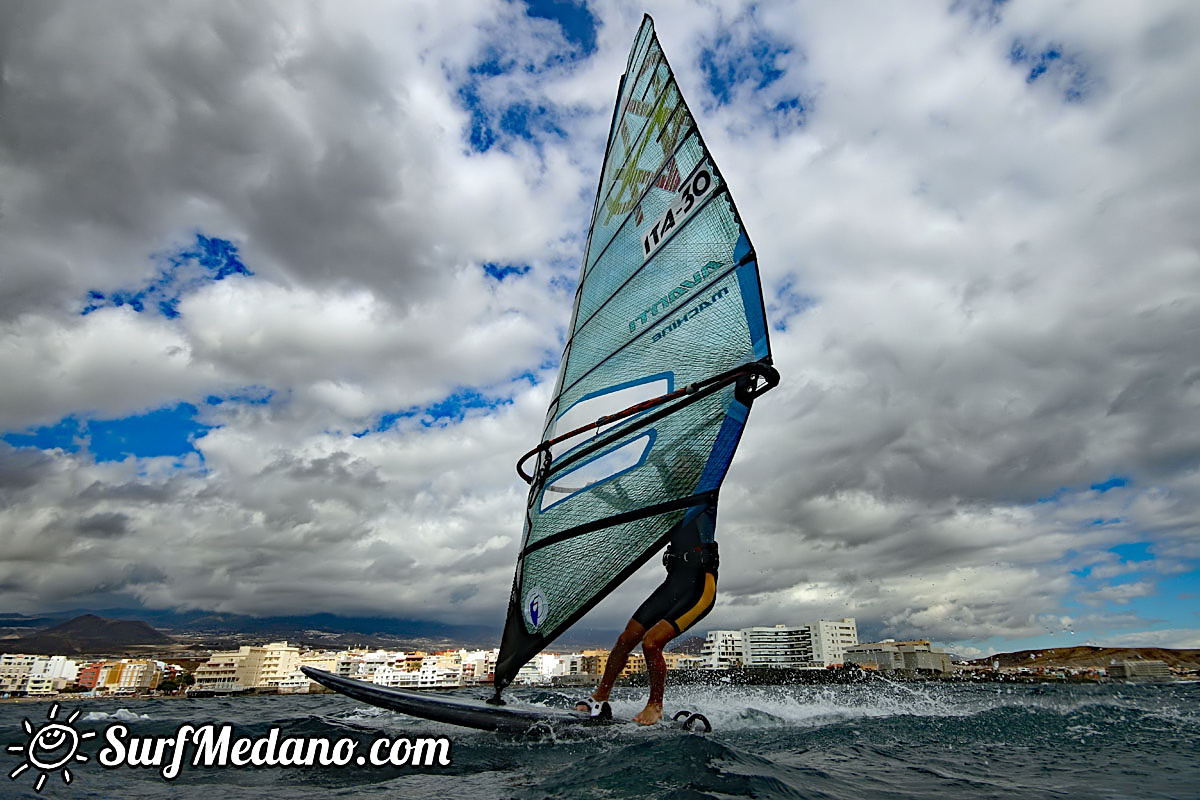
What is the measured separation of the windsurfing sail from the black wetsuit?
0.27 meters

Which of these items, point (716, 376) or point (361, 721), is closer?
A: point (716, 376)

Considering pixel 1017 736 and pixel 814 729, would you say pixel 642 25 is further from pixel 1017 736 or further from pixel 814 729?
pixel 1017 736

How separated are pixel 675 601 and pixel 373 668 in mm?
92137

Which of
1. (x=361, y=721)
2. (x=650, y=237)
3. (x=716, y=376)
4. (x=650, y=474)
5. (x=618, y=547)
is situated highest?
(x=650, y=237)

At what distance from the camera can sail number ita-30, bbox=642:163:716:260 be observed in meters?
8.23

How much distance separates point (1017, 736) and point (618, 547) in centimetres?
706

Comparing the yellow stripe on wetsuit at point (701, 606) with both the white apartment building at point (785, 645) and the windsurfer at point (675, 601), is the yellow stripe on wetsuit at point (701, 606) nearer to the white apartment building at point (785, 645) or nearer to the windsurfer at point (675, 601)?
the windsurfer at point (675, 601)

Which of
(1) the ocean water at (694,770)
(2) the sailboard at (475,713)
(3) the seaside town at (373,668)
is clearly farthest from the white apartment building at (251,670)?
(2) the sailboard at (475,713)

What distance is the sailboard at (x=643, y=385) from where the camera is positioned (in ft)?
23.2

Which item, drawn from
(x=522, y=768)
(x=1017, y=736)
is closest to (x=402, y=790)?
(x=522, y=768)

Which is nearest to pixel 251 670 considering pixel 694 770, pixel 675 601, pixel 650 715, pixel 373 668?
pixel 373 668

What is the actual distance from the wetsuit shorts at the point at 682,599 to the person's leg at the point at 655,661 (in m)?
0.09

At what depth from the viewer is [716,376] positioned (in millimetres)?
7090

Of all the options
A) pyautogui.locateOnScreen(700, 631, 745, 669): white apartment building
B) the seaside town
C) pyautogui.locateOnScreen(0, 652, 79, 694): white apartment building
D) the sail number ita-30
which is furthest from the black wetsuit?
pyautogui.locateOnScreen(0, 652, 79, 694): white apartment building
